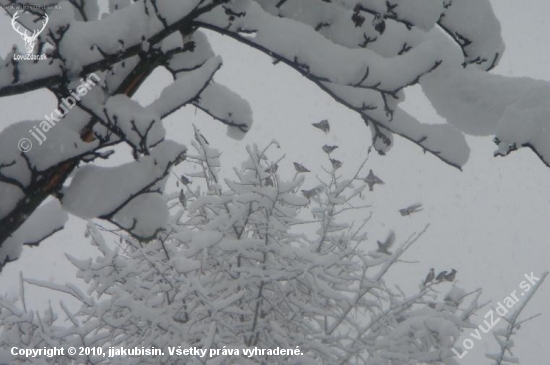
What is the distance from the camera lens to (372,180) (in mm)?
5281

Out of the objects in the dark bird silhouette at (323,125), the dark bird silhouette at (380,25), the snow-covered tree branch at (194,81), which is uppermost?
the dark bird silhouette at (380,25)

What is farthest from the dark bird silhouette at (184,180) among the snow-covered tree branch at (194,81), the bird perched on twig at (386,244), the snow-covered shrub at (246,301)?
the snow-covered tree branch at (194,81)

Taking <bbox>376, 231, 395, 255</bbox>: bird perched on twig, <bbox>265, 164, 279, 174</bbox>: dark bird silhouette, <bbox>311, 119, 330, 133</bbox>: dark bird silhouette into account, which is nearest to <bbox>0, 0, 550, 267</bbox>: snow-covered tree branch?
<bbox>311, 119, 330, 133</bbox>: dark bird silhouette

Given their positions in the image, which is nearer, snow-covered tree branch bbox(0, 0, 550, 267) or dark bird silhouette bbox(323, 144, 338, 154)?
snow-covered tree branch bbox(0, 0, 550, 267)

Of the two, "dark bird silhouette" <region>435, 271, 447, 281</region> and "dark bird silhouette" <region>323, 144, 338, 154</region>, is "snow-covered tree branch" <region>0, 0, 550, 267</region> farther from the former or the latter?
"dark bird silhouette" <region>435, 271, 447, 281</region>

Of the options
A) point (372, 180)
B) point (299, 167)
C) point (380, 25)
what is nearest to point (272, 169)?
point (299, 167)

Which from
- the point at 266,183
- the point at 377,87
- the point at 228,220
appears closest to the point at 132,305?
the point at 228,220

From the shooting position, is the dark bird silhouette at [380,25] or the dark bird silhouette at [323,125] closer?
the dark bird silhouette at [380,25]

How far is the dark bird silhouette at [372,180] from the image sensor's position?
511 cm

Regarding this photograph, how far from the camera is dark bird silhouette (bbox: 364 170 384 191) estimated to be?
16.8 feet

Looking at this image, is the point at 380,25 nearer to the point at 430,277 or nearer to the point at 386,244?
the point at 430,277

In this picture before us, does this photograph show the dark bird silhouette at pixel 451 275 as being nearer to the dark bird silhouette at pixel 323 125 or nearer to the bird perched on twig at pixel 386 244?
the bird perched on twig at pixel 386 244

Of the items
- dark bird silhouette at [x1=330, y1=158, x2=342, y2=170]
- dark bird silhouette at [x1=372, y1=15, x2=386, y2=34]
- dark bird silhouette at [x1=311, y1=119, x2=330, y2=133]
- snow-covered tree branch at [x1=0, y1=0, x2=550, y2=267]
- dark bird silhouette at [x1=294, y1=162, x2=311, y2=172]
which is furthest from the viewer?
dark bird silhouette at [x1=330, y1=158, x2=342, y2=170]

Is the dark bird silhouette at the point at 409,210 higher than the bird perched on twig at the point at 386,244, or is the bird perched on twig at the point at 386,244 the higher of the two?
the dark bird silhouette at the point at 409,210
